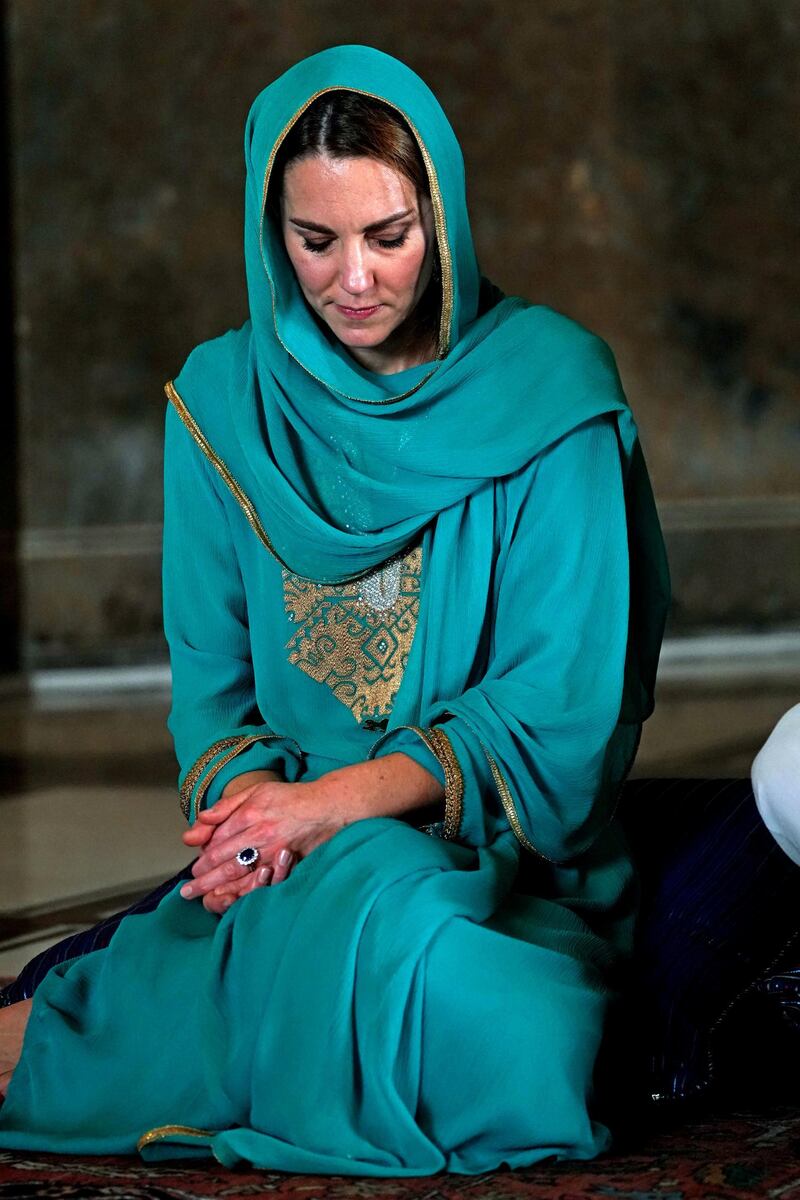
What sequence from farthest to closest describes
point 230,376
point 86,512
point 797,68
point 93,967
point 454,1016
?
point 797,68, point 86,512, point 230,376, point 93,967, point 454,1016

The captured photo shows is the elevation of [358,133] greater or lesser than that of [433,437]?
greater

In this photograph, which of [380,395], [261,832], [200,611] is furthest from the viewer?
[200,611]

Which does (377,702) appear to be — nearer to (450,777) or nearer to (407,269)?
(450,777)

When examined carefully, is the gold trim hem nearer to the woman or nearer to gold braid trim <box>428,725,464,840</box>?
the woman

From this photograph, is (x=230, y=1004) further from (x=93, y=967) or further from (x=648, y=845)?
(x=648, y=845)

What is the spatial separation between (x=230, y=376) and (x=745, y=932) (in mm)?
1124

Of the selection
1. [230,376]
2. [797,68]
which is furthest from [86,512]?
[230,376]

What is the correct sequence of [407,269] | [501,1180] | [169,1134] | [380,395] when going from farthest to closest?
[380,395], [407,269], [169,1134], [501,1180]

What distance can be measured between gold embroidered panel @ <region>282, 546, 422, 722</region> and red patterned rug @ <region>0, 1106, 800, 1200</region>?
709 mm

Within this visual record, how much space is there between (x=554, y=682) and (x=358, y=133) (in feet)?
2.61

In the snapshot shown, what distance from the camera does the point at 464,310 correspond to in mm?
A: 2639

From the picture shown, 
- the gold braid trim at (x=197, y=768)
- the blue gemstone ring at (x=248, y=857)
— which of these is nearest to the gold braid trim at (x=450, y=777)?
the blue gemstone ring at (x=248, y=857)

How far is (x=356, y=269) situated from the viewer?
2527 mm

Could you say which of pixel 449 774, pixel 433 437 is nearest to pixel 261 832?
pixel 449 774
